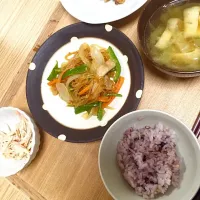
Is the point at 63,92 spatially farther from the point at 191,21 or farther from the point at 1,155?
the point at 191,21

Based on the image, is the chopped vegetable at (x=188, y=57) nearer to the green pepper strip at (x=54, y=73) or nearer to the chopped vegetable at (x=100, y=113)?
the chopped vegetable at (x=100, y=113)

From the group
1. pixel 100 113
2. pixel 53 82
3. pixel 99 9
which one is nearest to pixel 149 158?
pixel 100 113

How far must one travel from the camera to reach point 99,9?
1514 mm

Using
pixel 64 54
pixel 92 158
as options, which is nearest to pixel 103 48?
pixel 64 54

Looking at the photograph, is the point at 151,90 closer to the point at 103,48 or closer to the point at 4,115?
the point at 103,48

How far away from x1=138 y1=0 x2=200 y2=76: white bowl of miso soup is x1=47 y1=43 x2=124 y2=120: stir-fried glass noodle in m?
0.16

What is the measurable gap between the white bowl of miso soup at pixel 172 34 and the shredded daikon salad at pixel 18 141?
1.80ft

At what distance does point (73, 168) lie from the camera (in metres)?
1.36

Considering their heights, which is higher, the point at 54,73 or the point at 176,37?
the point at 176,37

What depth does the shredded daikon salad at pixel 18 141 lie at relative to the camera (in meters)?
1.41

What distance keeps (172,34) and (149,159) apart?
1.59ft

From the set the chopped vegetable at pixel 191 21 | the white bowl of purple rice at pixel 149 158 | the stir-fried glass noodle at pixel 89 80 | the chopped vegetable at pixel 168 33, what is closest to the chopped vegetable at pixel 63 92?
the stir-fried glass noodle at pixel 89 80

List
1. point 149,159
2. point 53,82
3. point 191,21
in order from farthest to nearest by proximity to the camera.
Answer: point 53,82 < point 191,21 < point 149,159

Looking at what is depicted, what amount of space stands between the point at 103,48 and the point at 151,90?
27cm
